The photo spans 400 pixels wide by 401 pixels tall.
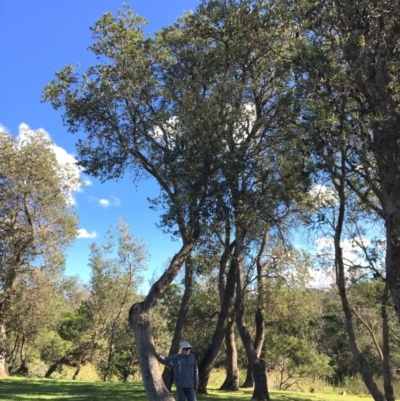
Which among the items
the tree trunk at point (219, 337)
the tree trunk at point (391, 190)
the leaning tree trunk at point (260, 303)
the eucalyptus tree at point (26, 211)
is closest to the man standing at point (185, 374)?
the tree trunk at point (391, 190)

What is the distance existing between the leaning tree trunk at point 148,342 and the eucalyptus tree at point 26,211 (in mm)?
14229

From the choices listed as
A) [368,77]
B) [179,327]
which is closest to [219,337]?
[179,327]

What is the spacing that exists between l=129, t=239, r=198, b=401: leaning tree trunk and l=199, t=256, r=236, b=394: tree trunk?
5188 mm

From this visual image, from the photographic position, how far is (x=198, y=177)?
12.3 meters

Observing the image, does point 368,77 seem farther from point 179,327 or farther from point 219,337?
point 219,337

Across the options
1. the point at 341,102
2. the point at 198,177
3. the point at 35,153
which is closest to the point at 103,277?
the point at 35,153

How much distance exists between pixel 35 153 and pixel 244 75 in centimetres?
1421

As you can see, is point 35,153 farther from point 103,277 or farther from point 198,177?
point 198,177

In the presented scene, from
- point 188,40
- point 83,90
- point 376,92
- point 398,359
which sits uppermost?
point 188,40

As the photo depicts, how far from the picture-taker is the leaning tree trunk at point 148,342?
32.2 feet

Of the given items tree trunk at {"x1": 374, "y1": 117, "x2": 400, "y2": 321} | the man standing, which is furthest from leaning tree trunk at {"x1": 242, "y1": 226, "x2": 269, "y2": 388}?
the man standing

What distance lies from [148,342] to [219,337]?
6.89 metres

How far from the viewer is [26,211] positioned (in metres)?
23.8

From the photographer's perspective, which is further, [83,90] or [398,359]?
[398,359]
